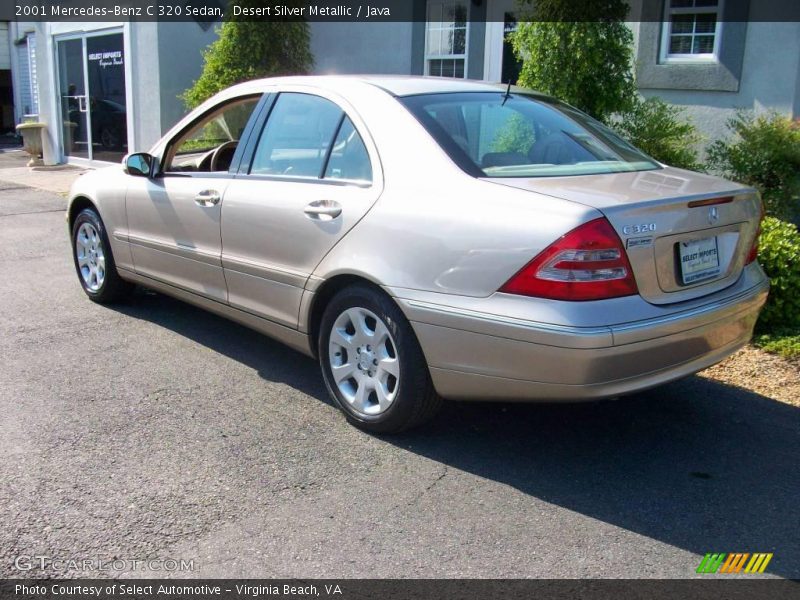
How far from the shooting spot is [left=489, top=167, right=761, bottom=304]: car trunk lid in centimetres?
339

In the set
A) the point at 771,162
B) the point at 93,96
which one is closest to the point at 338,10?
the point at 93,96

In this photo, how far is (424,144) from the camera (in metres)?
3.89

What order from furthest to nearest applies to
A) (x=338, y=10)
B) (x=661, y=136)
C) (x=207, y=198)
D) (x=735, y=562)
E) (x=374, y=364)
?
(x=338, y=10) < (x=661, y=136) < (x=207, y=198) < (x=374, y=364) < (x=735, y=562)

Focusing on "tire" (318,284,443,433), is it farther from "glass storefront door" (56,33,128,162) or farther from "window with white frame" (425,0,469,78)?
"glass storefront door" (56,33,128,162)

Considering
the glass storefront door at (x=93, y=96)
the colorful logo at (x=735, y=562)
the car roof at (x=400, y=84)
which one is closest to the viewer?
the colorful logo at (x=735, y=562)

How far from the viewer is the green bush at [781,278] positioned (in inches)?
216

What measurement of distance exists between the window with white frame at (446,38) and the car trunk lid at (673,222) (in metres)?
8.06

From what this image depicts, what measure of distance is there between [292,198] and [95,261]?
2.60 metres

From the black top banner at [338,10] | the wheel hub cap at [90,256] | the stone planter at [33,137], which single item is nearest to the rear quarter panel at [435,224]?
the wheel hub cap at [90,256]

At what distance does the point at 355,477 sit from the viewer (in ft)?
12.0

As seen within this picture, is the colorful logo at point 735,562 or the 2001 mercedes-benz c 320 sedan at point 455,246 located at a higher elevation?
the 2001 mercedes-benz c 320 sedan at point 455,246

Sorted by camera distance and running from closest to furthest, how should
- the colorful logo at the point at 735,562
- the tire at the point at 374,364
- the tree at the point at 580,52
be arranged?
the colorful logo at the point at 735,562 → the tire at the point at 374,364 → the tree at the point at 580,52

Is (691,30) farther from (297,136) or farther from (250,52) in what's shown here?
(297,136)

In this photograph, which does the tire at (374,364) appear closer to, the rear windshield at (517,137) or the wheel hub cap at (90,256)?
the rear windshield at (517,137)
